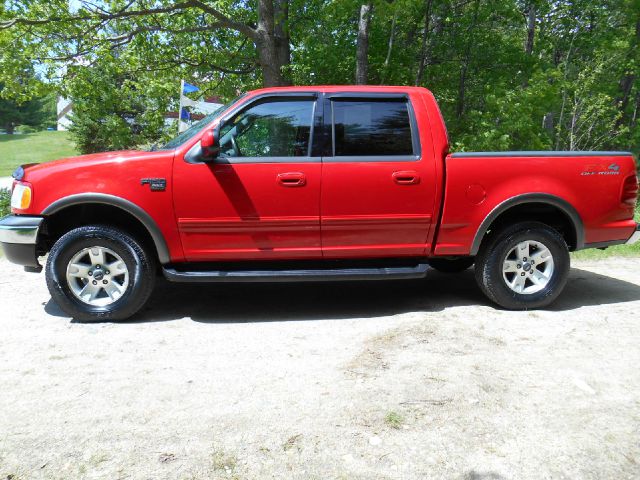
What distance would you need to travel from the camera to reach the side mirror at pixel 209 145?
4.13 meters

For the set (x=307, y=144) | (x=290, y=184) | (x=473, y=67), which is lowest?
(x=290, y=184)

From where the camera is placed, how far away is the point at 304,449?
8.67 feet

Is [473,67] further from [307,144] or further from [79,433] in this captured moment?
[79,433]

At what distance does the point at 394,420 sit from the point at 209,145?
252 cm

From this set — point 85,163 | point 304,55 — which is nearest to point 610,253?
point 85,163

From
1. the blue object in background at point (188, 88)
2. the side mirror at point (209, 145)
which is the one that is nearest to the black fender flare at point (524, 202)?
the side mirror at point (209, 145)

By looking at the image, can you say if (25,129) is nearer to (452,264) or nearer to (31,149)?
(31,149)

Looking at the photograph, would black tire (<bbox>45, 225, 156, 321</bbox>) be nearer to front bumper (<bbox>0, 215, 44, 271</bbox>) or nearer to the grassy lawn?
front bumper (<bbox>0, 215, 44, 271</bbox>)

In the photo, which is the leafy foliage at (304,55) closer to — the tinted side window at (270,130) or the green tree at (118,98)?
the green tree at (118,98)

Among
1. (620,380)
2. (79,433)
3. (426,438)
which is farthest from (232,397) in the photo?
(620,380)

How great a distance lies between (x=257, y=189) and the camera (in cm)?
436

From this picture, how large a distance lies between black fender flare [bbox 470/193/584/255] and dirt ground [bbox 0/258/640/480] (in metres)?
0.72

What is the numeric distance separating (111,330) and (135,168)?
1.37 meters

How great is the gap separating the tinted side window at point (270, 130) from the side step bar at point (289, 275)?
3.33 ft
